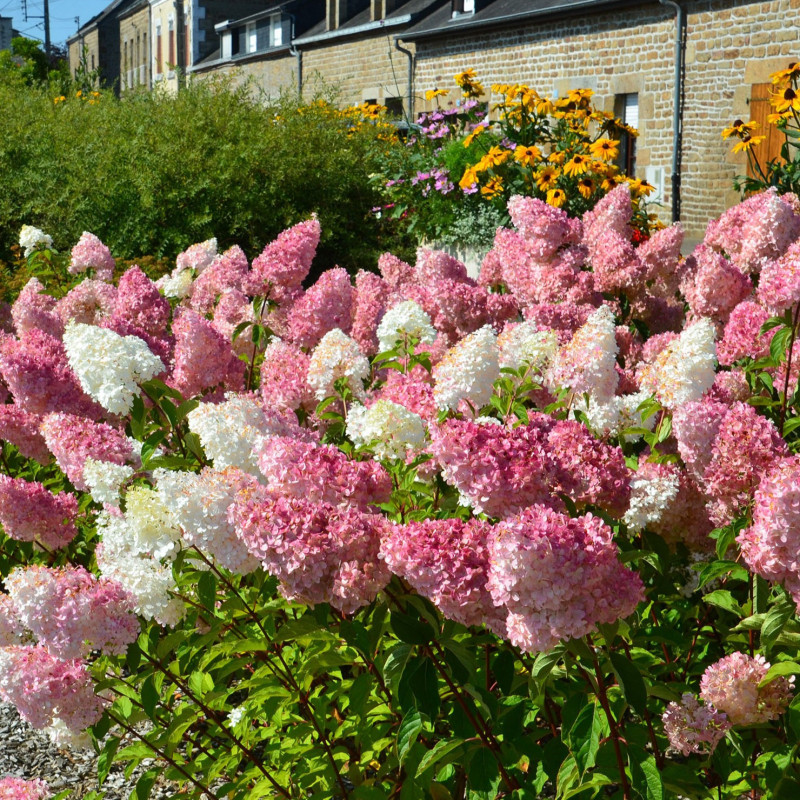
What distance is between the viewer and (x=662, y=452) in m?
2.72

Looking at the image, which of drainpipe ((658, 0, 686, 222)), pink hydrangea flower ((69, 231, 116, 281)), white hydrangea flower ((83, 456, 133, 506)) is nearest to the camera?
white hydrangea flower ((83, 456, 133, 506))

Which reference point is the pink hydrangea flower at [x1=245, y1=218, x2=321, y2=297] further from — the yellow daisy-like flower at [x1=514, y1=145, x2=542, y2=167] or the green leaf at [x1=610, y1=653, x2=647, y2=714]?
the yellow daisy-like flower at [x1=514, y1=145, x2=542, y2=167]

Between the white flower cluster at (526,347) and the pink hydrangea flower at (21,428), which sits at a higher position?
the white flower cluster at (526,347)

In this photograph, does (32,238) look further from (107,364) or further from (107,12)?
(107,12)

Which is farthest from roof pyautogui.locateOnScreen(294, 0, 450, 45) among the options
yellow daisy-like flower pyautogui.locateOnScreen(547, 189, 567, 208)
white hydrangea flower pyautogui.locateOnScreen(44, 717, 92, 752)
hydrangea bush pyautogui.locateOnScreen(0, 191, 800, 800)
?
white hydrangea flower pyautogui.locateOnScreen(44, 717, 92, 752)

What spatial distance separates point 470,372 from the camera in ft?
8.26

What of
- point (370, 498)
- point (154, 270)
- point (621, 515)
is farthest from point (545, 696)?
point (154, 270)

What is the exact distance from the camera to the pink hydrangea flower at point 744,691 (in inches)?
79.0

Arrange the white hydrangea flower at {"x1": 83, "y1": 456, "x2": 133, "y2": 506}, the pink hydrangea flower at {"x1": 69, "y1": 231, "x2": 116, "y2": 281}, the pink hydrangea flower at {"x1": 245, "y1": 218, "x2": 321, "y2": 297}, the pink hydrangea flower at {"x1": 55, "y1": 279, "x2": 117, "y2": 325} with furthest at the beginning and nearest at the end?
1. the pink hydrangea flower at {"x1": 69, "y1": 231, "x2": 116, "y2": 281}
2. the pink hydrangea flower at {"x1": 55, "y1": 279, "x2": 117, "y2": 325}
3. the pink hydrangea flower at {"x1": 245, "y1": 218, "x2": 321, "y2": 297}
4. the white hydrangea flower at {"x1": 83, "y1": 456, "x2": 133, "y2": 506}

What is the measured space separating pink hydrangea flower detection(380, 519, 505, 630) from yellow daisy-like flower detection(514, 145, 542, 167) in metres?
8.88

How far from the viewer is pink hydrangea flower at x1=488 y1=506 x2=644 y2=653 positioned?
1546 millimetres

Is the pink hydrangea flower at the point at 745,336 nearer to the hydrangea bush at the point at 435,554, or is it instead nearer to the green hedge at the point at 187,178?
the hydrangea bush at the point at 435,554

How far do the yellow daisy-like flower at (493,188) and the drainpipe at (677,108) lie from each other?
25.2 ft

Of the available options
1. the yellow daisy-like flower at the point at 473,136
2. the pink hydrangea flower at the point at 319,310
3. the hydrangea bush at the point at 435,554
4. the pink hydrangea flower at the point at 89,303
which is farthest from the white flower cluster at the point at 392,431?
the yellow daisy-like flower at the point at 473,136
